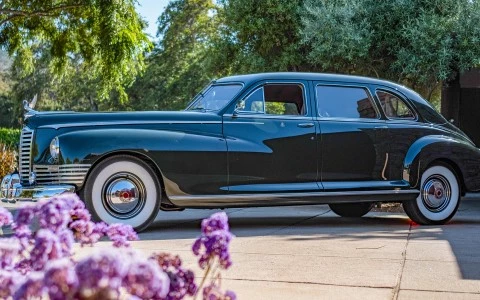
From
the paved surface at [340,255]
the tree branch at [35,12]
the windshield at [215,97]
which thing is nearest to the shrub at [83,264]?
the paved surface at [340,255]

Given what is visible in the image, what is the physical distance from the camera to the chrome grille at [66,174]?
7.62 metres

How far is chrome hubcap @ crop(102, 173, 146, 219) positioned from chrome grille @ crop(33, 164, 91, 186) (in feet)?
0.83

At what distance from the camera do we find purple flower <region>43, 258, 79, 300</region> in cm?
187

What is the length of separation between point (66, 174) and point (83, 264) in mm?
5902

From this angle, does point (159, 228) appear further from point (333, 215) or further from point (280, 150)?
point (333, 215)

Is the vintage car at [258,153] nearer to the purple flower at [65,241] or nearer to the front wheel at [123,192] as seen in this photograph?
the front wheel at [123,192]

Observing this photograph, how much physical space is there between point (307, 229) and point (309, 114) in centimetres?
127

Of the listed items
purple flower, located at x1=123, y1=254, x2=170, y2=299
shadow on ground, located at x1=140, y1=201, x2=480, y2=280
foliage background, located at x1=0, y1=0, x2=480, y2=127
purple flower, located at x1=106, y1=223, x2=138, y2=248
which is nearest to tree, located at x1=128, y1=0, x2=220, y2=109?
foliage background, located at x1=0, y1=0, x2=480, y2=127

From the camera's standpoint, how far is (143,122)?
7.98 meters

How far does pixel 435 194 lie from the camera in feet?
30.6

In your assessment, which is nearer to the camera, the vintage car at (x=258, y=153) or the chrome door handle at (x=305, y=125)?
the vintage car at (x=258, y=153)

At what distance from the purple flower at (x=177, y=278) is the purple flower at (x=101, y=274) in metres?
0.93

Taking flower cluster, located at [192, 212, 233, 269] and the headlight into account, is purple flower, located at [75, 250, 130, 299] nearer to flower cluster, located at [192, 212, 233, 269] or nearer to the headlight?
flower cluster, located at [192, 212, 233, 269]

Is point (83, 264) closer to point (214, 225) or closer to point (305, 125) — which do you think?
point (214, 225)
